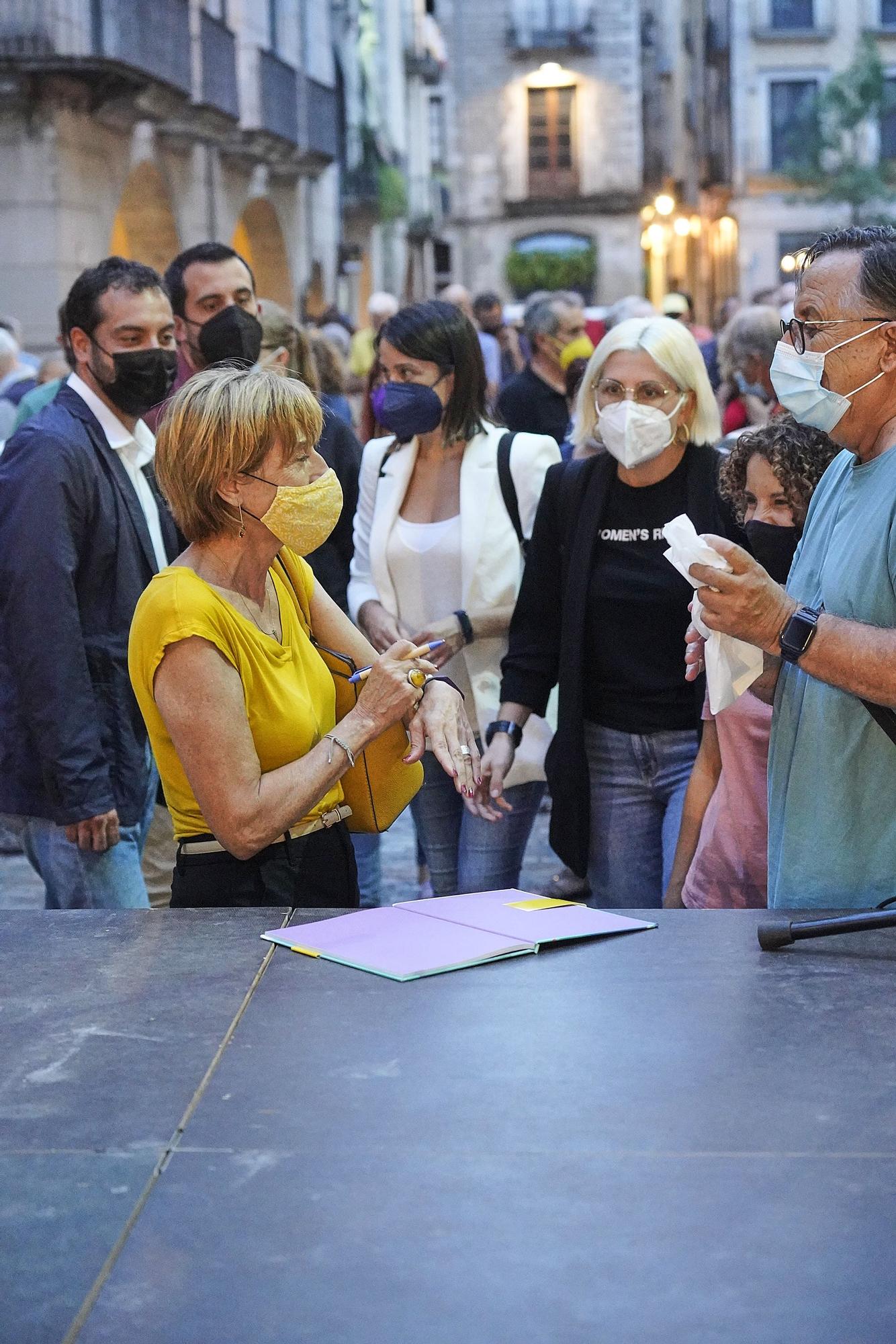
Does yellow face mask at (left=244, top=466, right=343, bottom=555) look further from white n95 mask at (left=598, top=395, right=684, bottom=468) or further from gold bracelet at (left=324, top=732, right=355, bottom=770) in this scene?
white n95 mask at (left=598, top=395, right=684, bottom=468)

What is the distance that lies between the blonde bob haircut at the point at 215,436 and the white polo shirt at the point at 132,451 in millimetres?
963

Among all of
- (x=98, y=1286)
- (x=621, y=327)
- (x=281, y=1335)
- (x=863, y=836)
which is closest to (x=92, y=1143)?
(x=98, y=1286)

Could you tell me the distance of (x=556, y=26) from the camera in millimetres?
43219

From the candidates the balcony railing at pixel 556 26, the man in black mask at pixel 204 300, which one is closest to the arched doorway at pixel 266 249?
the man in black mask at pixel 204 300

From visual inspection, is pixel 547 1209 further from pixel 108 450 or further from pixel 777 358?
pixel 108 450

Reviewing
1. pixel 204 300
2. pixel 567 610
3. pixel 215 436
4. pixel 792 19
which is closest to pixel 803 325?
pixel 215 436

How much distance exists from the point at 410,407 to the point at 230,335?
2.40ft

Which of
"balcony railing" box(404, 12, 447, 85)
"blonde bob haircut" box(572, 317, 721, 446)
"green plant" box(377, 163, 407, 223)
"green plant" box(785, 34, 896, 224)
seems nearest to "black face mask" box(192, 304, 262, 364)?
"blonde bob haircut" box(572, 317, 721, 446)

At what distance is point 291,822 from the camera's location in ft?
9.92

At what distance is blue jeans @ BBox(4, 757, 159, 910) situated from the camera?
3.88 m

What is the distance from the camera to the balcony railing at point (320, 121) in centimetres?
2094

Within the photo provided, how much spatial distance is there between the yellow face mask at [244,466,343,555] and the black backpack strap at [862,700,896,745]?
1.07 metres

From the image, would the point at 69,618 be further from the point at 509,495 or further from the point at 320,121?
the point at 320,121

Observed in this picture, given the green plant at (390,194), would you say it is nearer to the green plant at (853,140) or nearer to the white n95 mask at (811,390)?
the green plant at (853,140)
